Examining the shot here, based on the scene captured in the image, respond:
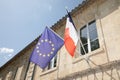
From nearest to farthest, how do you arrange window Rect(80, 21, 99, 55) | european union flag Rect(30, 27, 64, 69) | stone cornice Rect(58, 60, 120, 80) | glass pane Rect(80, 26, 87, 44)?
1. stone cornice Rect(58, 60, 120, 80)
2. european union flag Rect(30, 27, 64, 69)
3. window Rect(80, 21, 99, 55)
4. glass pane Rect(80, 26, 87, 44)

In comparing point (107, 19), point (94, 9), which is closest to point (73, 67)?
point (107, 19)

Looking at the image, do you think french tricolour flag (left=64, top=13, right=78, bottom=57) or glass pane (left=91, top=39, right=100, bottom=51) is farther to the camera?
glass pane (left=91, top=39, right=100, bottom=51)

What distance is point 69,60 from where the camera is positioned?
7.21 m

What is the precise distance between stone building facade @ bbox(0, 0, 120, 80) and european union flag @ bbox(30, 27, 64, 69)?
1.24 metres

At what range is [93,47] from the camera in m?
6.63

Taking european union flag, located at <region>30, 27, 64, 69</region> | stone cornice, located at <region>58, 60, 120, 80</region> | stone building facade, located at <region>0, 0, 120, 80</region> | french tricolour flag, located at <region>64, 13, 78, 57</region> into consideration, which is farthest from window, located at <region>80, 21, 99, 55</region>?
european union flag, located at <region>30, 27, 64, 69</region>

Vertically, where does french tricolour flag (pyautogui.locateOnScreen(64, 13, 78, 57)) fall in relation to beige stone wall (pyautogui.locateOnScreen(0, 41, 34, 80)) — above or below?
below

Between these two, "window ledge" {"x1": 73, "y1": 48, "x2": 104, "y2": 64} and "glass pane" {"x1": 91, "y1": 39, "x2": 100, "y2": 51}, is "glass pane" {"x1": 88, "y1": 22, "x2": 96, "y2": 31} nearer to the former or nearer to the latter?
"glass pane" {"x1": 91, "y1": 39, "x2": 100, "y2": 51}

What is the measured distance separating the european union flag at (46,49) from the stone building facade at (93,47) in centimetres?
124

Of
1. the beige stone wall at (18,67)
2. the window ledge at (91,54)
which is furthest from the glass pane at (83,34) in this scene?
the beige stone wall at (18,67)

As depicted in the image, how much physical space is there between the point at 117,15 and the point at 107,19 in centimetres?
48

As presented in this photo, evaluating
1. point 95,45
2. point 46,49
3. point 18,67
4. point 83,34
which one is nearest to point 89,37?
point 83,34

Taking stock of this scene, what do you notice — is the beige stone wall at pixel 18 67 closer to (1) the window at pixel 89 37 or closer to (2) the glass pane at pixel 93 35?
(1) the window at pixel 89 37

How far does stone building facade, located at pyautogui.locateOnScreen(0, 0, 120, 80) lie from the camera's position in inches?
214
